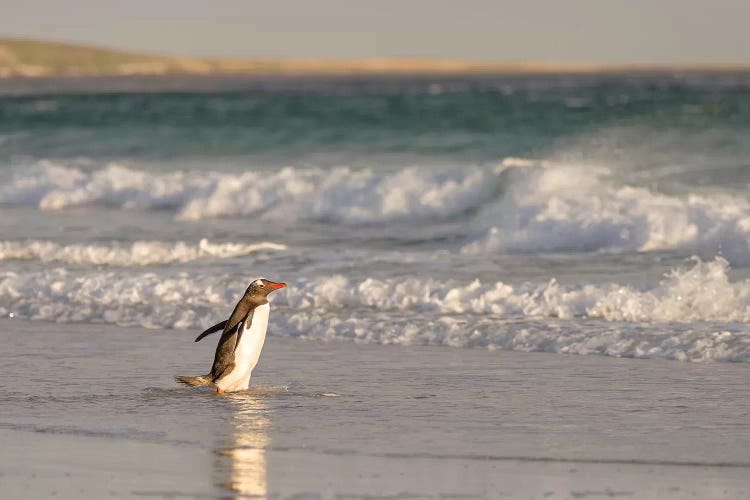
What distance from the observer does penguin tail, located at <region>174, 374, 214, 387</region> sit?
31.7 feet

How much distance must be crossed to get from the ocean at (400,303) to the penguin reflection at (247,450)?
0.03 meters

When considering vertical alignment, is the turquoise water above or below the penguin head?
above

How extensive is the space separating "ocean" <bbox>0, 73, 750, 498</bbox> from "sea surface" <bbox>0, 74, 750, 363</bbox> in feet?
0.16

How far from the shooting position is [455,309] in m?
13.0

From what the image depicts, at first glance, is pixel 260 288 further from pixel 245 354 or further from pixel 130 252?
pixel 130 252

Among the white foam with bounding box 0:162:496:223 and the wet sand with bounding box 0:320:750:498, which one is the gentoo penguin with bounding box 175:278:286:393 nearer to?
the wet sand with bounding box 0:320:750:498

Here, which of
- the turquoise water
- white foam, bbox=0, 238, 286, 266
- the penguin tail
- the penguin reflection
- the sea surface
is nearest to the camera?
the penguin reflection

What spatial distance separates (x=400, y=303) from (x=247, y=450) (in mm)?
5340

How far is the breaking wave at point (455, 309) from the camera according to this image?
11461 mm

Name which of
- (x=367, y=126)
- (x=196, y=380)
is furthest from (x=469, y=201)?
(x=196, y=380)

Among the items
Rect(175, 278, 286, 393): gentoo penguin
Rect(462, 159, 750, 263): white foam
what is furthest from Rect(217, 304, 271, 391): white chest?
Rect(462, 159, 750, 263): white foam

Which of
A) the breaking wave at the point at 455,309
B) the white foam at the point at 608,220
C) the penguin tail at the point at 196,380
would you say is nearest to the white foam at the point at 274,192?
the white foam at the point at 608,220

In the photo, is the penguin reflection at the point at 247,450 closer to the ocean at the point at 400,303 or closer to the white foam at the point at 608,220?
the ocean at the point at 400,303

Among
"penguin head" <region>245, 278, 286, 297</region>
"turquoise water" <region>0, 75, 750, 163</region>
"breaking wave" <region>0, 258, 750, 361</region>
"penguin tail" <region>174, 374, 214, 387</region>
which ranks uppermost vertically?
"turquoise water" <region>0, 75, 750, 163</region>
